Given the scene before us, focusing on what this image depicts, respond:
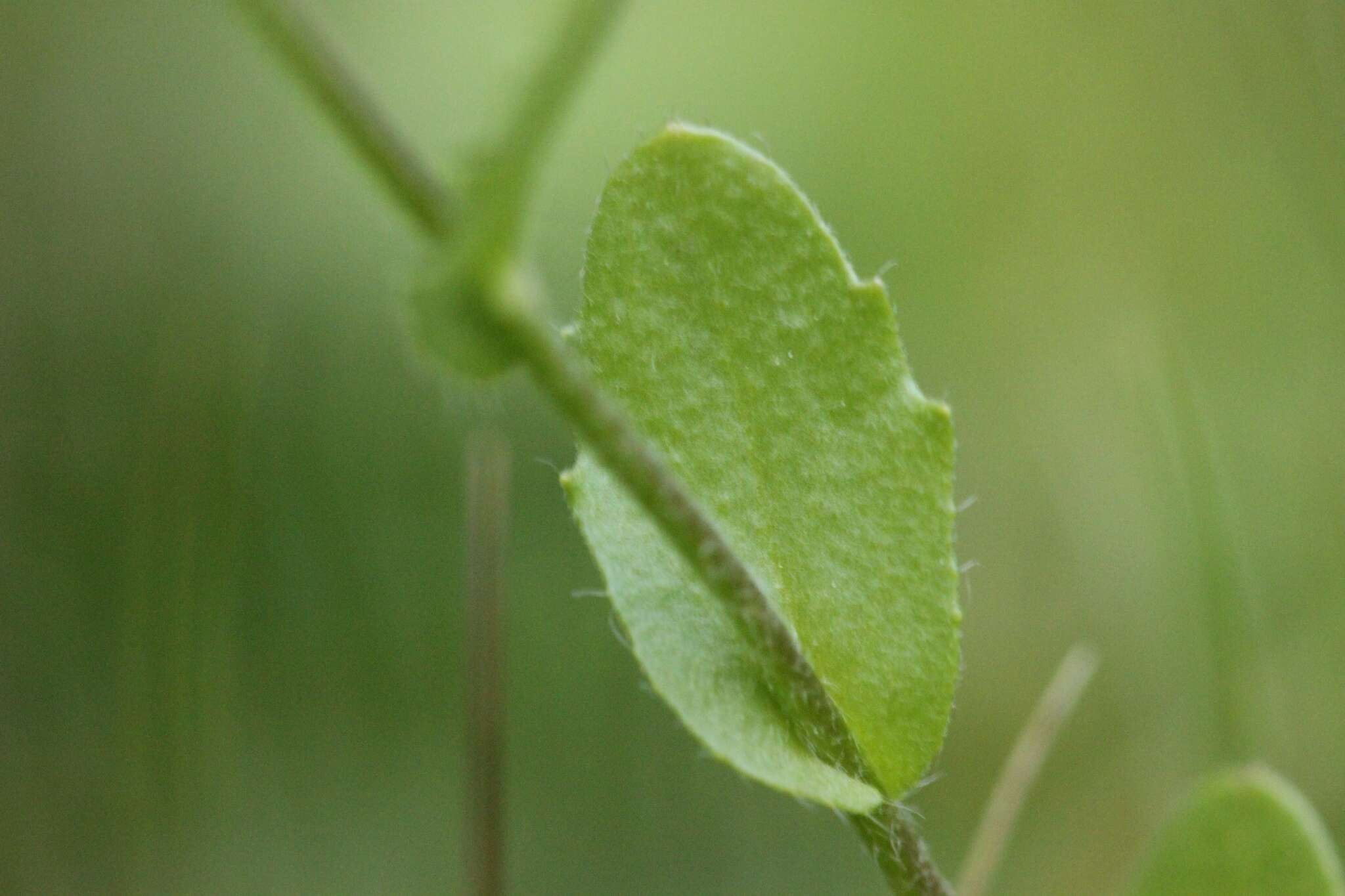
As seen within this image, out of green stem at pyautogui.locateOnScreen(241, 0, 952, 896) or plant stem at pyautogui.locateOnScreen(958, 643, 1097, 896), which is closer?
green stem at pyautogui.locateOnScreen(241, 0, 952, 896)

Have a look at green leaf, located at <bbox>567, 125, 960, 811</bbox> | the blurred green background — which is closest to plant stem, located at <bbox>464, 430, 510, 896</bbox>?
green leaf, located at <bbox>567, 125, 960, 811</bbox>

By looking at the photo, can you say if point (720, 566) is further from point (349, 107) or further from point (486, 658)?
point (486, 658)

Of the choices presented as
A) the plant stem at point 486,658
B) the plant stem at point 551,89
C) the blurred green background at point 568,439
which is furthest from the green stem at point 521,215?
the blurred green background at point 568,439

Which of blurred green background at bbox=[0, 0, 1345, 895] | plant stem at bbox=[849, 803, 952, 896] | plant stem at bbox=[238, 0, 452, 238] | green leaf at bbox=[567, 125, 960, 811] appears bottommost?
blurred green background at bbox=[0, 0, 1345, 895]

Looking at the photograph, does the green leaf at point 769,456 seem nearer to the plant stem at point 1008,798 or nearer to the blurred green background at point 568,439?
the plant stem at point 1008,798

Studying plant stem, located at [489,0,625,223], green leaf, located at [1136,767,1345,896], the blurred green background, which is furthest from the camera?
the blurred green background

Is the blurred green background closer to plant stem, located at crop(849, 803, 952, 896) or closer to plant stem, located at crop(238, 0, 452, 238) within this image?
plant stem, located at crop(849, 803, 952, 896)
